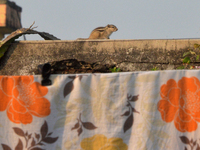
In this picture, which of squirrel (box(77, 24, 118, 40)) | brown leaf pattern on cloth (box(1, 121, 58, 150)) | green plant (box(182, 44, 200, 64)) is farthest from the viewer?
squirrel (box(77, 24, 118, 40))

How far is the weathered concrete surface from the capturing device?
64.4 inches

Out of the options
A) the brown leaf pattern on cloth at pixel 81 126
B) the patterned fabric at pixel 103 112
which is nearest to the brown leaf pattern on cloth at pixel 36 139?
the patterned fabric at pixel 103 112

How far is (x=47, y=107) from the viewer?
119 cm

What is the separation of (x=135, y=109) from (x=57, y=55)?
29.9 inches

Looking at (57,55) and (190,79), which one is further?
(57,55)

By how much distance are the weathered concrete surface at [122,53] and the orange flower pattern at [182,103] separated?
1.48 feet

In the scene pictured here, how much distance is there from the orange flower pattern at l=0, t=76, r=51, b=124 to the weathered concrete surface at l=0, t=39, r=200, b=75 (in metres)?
0.48

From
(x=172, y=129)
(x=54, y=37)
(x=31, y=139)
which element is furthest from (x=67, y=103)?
(x=54, y=37)

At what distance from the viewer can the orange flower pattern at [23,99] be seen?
1.19m

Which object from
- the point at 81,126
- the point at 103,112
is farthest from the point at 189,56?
the point at 81,126

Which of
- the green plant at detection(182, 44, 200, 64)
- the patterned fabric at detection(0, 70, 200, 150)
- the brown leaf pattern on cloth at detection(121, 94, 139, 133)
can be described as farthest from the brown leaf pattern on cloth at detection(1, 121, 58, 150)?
the green plant at detection(182, 44, 200, 64)

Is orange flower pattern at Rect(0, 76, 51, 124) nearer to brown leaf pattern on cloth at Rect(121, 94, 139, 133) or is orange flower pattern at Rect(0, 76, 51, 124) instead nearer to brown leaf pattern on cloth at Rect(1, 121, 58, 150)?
brown leaf pattern on cloth at Rect(1, 121, 58, 150)

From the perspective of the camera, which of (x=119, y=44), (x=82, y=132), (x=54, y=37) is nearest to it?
(x=82, y=132)

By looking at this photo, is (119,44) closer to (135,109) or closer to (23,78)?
(135,109)
